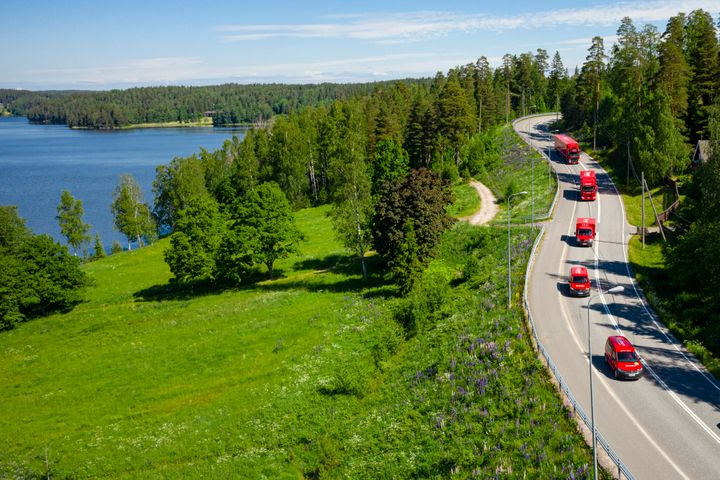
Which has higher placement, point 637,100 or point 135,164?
point 637,100

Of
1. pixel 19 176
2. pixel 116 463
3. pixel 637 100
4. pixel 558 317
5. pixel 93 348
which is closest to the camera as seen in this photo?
pixel 116 463

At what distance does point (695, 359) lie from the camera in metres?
26.7

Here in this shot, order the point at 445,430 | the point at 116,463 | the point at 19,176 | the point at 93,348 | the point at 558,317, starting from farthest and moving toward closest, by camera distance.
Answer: the point at 19,176
the point at 93,348
the point at 558,317
the point at 116,463
the point at 445,430

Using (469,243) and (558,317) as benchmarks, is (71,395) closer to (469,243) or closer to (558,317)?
(558,317)

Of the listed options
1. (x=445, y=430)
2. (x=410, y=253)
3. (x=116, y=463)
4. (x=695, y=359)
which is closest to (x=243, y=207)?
(x=410, y=253)

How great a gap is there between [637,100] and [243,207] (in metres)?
50.3

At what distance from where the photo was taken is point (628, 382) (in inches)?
974

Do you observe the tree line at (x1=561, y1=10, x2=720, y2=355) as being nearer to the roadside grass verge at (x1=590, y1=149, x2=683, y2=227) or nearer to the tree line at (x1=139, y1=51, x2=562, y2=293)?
the roadside grass verge at (x1=590, y1=149, x2=683, y2=227)

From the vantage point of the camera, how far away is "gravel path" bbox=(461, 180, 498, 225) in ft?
197

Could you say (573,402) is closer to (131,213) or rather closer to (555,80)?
(131,213)

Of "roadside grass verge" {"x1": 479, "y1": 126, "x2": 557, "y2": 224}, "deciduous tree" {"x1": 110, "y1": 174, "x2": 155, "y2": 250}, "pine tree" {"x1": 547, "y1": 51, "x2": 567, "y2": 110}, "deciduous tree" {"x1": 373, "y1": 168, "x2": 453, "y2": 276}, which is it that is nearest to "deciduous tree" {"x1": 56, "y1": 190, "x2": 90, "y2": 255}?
"deciduous tree" {"x1": 110, "y1": 174, "x2": 155, "y2": 250}

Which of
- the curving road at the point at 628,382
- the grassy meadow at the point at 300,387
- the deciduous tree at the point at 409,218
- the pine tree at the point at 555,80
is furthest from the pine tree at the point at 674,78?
the pine tree at the point at 555,80

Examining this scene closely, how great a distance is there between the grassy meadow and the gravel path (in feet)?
29.7

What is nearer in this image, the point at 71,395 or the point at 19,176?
the point at 71,395
